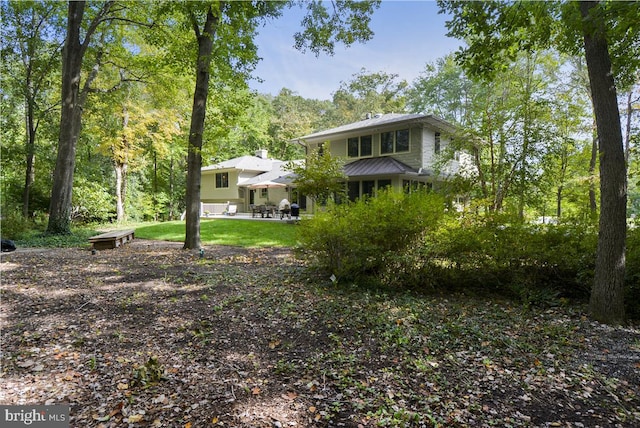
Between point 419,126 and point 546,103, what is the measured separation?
5941mm

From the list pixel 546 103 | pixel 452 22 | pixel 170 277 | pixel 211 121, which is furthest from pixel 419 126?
pixel 170 277

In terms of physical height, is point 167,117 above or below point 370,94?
below

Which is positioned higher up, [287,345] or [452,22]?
[452,22]

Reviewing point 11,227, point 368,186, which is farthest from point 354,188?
point 11,227

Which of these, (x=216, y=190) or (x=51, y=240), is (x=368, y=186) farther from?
(x=216, y=190)

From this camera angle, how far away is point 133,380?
269cm

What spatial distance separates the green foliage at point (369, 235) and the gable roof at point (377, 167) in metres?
10.9

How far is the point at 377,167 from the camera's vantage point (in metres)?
17.3

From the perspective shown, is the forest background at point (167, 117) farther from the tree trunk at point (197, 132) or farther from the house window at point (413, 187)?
the house window at point (413, 187)

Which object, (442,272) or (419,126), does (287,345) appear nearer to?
(442,272)

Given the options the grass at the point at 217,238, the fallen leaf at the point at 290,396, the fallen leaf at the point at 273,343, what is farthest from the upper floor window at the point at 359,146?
the fallen leaf at the point at 290,396

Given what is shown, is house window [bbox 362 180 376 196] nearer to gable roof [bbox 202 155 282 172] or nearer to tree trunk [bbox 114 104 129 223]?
gable roof [bbox 202 155 282 172]

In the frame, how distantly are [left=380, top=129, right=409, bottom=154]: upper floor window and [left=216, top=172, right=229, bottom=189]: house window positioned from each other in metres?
15.7

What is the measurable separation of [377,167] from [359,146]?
2.82 m
